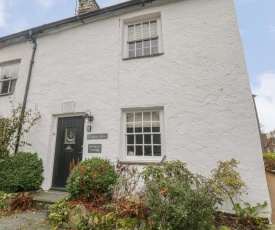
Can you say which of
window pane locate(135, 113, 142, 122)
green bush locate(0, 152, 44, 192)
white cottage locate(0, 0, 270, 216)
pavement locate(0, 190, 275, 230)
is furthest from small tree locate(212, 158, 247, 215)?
green bush locate(0, 152, 44, 192)

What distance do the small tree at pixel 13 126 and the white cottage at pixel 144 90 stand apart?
1.08 ft

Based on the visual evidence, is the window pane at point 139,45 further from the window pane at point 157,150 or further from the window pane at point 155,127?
the window pane at point 157,150

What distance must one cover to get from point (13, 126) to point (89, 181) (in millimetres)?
3827

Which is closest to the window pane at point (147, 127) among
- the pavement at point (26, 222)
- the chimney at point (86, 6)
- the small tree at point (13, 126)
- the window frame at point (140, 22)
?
the window frame at point (140, 22)

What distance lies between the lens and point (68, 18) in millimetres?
6914

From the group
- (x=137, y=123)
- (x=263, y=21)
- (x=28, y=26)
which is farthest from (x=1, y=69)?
(x=263, y=21)

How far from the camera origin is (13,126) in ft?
19.7

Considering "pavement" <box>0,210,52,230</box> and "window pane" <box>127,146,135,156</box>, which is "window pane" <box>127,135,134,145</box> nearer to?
"window pane" <box>127,146,135,156</box>

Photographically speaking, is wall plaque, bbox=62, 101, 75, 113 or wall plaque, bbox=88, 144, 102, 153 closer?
wall plaque, bbox=88, 144, 102, 153

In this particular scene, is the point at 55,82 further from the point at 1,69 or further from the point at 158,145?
the point at 158,145

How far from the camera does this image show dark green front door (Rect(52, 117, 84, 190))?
5875mm

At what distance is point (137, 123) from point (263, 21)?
19.8 feet

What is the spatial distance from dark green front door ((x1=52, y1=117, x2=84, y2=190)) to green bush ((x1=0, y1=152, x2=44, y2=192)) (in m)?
0.56

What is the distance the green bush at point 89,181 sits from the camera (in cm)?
438
